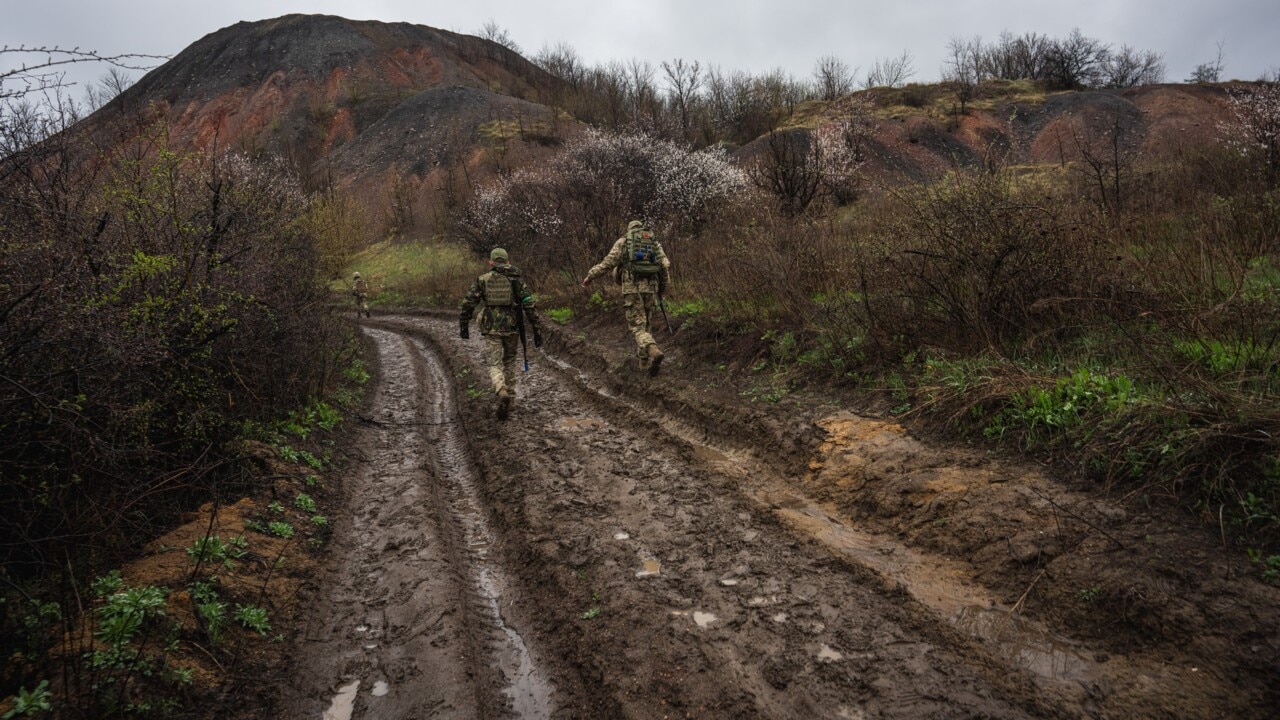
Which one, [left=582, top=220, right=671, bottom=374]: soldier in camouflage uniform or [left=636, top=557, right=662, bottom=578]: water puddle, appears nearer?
[left=636, top=557, right=662, bottom=578]: water puddle

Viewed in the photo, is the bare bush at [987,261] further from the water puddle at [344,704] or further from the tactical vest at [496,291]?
the water puddle at [344,704]

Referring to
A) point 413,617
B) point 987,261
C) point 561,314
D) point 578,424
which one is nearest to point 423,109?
point 561,314

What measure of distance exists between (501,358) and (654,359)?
2.13m

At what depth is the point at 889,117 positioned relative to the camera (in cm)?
3531

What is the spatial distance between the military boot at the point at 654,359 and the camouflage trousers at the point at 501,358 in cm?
189

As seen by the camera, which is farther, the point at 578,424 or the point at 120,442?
the point at 578,424

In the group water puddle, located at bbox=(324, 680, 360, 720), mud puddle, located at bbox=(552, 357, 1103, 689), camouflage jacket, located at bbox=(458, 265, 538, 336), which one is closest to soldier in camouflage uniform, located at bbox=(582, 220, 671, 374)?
camouflage jacket, located at bbox=(458, 265, 538, 336)

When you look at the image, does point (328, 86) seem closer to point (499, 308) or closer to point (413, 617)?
point (499, 308)

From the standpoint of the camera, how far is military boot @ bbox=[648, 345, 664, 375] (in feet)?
26.6

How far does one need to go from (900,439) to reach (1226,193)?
7143 mm

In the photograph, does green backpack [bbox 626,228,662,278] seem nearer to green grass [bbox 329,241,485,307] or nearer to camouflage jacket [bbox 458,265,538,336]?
camouflage jacket [bbox 458,265,538,336]

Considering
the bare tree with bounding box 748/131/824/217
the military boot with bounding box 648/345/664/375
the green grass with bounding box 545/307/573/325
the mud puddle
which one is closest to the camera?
the mud puddle

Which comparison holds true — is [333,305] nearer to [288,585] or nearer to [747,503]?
[288,585]

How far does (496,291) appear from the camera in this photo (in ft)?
27.2
